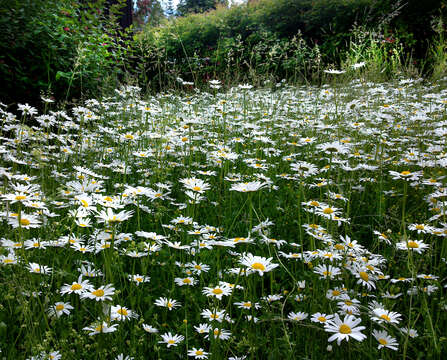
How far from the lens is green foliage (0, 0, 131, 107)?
4191 mm

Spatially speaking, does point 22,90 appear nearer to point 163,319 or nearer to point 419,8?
point 163,319

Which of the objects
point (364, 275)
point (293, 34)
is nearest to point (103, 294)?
point (364, 275)

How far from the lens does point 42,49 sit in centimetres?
443

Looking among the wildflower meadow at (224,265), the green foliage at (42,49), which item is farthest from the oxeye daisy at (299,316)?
the green foliage at (42,49)

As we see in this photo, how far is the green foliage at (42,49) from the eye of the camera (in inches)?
165

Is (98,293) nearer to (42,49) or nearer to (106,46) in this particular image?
(42,49)

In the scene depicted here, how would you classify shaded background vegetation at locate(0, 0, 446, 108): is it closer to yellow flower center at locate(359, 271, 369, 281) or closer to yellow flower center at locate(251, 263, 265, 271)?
yellow flower center at locate(251, 263, 265, 271)

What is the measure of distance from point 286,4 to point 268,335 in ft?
32.1

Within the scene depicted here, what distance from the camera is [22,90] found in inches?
169

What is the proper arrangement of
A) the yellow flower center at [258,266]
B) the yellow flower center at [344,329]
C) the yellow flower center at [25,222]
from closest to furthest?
the yellow flower center at [344,329]
the yellow flower center at [258,266]
the yellow flower center at [25,222]

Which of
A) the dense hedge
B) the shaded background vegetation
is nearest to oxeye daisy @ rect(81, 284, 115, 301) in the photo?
the shaded background vegetation

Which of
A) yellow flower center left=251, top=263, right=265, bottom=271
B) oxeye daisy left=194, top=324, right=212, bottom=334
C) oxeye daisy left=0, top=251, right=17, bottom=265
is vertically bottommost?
oxeye daisy left=194, top=324, right=212, bottom=334

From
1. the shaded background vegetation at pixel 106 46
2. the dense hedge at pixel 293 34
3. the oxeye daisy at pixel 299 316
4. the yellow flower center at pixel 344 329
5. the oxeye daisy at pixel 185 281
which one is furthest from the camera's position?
the dense hedge at pixel 293 34

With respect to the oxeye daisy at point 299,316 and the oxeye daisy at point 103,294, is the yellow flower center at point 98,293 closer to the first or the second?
the oxeye daisy at point 103,294
